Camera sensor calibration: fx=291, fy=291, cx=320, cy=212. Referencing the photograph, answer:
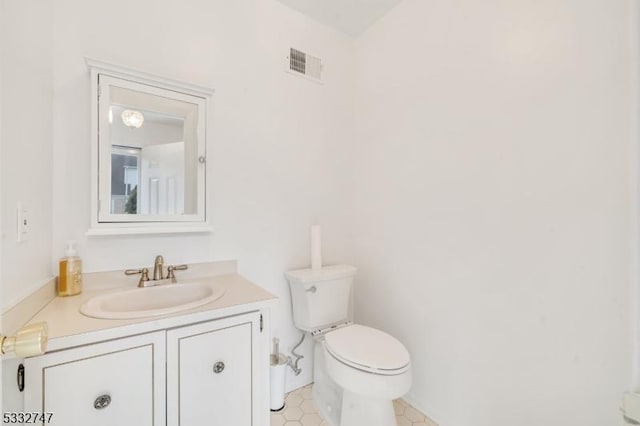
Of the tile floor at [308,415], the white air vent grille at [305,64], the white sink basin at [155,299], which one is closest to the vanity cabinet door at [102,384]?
the white sink basin at [155,299]

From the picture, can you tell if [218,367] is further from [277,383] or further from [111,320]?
[277,383]

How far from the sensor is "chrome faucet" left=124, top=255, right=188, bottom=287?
51.1 inches

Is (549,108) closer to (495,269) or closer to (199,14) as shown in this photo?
(495,269)

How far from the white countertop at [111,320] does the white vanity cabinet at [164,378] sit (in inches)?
0.9

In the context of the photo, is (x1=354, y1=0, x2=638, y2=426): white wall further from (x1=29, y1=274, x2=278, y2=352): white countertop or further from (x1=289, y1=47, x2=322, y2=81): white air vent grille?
(x1=29, y1=274, x2=278, y2=352): white countertop

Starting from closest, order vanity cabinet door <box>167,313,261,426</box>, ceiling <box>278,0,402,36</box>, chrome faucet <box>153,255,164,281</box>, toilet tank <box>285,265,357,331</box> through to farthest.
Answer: vanity cabinet door <box>167,313,261,426</box>
chrome faucet <box>153,255,164,281</box>
toilet tank <box>285,265,357,331</box>
ceiling <box>278,0,402,36</box>

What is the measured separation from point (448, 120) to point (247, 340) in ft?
4.56

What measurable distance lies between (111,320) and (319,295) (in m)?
1.01

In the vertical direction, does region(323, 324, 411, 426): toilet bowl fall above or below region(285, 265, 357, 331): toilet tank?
below

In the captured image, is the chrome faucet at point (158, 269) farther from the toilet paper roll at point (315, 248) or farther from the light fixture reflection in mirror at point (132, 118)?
the toilet paper roll at point (315, 248)

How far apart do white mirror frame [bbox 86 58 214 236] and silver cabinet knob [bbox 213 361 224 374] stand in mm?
632

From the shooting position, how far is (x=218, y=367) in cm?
107

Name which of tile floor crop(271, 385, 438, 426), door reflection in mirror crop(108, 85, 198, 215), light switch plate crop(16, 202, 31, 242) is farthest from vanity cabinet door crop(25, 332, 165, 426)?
tile floor crop(271, 385, 438, 426)

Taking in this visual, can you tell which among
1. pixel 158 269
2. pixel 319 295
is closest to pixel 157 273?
pixel 158 269
